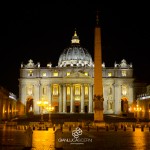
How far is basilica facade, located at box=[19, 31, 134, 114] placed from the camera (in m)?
111

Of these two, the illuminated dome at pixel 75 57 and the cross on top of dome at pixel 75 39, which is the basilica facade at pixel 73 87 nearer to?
the illuminated dome at pixel 75 57

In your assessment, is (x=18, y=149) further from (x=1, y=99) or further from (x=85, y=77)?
(x=85, y=77)

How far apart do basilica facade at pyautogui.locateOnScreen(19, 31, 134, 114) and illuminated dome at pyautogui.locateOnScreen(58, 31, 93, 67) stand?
11.9 metres

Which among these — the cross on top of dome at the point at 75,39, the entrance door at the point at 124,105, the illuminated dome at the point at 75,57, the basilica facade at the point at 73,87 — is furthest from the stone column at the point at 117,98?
the cross on top of dome at the point at 75,39

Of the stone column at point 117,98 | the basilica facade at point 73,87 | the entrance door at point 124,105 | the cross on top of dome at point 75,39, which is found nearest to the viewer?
the basilica facade at point 73,87

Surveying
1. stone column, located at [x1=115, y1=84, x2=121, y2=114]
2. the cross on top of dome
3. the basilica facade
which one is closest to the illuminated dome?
the cross on top of dome

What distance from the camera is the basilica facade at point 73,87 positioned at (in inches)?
4368

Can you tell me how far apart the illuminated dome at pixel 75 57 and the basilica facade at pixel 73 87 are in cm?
1194

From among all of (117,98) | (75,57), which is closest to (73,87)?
(117,98)

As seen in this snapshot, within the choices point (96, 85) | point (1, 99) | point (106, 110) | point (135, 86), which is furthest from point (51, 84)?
point (96, 85)

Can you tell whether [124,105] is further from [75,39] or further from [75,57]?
[75,39]

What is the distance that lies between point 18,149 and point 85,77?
90.9 metres

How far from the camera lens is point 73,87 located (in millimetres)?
111375

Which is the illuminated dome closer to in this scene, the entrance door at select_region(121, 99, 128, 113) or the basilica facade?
the basilica facade
